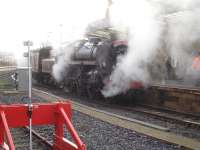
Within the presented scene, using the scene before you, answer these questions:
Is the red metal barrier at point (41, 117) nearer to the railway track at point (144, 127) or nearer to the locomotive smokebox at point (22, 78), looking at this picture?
the railway track at point (144, 127)

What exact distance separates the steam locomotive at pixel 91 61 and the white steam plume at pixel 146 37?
313mm

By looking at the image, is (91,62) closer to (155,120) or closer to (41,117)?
(155,120)

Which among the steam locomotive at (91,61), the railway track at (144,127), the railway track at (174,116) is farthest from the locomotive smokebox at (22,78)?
the railway track at (174,116)

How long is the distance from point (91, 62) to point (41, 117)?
30.2 feet

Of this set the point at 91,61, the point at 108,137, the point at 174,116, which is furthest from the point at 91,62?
the point at 108,137

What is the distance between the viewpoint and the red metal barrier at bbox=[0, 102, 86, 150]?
21.1 ft

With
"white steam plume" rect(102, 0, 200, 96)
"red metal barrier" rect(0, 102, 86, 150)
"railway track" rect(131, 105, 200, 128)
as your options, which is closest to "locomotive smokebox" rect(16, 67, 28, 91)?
"white steam plume" rect(102, 0, 200, 96)

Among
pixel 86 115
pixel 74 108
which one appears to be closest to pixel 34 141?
pixel 86 115

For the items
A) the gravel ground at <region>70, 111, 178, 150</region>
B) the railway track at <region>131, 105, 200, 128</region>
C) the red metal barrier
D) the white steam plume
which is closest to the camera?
Result: the red metal barrier

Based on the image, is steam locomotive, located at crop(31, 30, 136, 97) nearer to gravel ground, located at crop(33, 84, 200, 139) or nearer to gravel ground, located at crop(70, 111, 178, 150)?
gravel ground, located at crop(33, 84, 200, 139)

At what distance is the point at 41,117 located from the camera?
6723mm

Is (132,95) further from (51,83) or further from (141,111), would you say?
(51,83)

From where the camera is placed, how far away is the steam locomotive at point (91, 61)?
15164 mm

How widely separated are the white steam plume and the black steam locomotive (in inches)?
12.6
